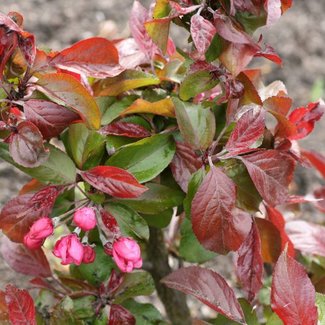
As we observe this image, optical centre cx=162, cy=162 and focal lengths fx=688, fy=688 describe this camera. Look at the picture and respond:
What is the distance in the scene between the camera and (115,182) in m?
0.95

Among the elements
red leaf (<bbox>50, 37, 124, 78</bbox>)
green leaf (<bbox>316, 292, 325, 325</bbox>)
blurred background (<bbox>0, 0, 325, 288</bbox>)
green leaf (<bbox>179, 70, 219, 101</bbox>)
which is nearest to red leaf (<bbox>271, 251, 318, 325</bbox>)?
green leaf (<bbox>316, 292, 325, 325</bbox>)

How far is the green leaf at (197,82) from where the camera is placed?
989mm

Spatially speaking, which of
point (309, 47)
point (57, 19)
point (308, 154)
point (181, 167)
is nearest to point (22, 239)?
point (181, 167)

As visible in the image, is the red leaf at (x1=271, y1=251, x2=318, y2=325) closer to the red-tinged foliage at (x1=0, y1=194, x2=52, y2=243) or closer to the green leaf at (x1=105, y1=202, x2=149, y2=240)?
the green leaf at (x1=105, y1=202, x2=149, y2=240)

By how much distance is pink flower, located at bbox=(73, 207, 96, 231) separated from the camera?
36.6 inches

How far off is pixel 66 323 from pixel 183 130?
355 millimetres

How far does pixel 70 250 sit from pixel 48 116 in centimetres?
19

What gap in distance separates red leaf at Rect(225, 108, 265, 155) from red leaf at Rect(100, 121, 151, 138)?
146mm

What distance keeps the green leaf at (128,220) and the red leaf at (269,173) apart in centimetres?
18

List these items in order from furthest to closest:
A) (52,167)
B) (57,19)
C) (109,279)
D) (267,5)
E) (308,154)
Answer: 1. (57,19)
2. (308,154)
3. (109,279)
4. (52,167)
5. (267,5)

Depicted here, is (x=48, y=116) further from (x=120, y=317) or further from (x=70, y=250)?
(x=120, y=317)

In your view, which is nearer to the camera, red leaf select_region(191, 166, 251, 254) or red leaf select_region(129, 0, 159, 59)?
red leaf select_region(191, 166, 251, 254)

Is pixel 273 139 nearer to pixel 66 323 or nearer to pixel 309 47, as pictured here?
pixel 66 323

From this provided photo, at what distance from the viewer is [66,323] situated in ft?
3.52
